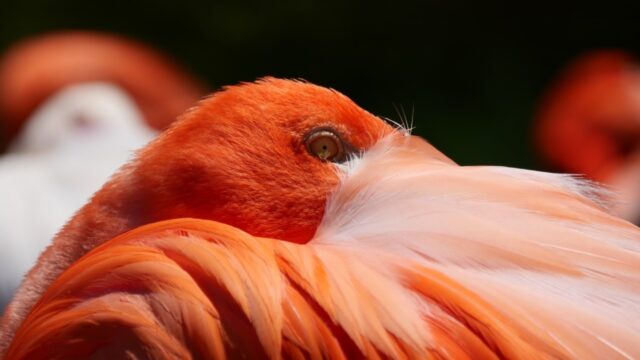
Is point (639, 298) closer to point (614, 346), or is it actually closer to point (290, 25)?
point (614, 346)

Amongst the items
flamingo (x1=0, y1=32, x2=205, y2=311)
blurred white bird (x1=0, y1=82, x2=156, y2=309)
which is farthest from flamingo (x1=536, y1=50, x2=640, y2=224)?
blurred white bird (x1=0, y1=82, x2=156, y2=309)

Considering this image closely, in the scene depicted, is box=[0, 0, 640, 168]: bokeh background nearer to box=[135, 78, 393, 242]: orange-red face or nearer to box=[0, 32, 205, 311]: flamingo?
box=[0, 32, 205, 311]: flamingo

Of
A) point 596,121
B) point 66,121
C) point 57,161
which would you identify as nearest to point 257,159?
point 57,161

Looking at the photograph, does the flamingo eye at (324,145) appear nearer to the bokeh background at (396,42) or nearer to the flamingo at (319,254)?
the flamingo at (319,254)

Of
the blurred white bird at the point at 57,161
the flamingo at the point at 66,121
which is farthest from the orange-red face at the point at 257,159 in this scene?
the flamingo at the point at 66,121

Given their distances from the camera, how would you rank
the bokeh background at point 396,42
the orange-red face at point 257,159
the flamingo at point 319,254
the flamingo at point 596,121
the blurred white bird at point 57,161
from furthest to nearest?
the bokeh background at point 396,42, the flamingo at point 596,121, the blurred white bird at point 57,161, the orange-red face at point 257,159, the flamingo at point 319,254

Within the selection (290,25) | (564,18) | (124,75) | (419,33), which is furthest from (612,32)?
(124,75)

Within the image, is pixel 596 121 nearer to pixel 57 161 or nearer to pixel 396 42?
pixel 396 42
